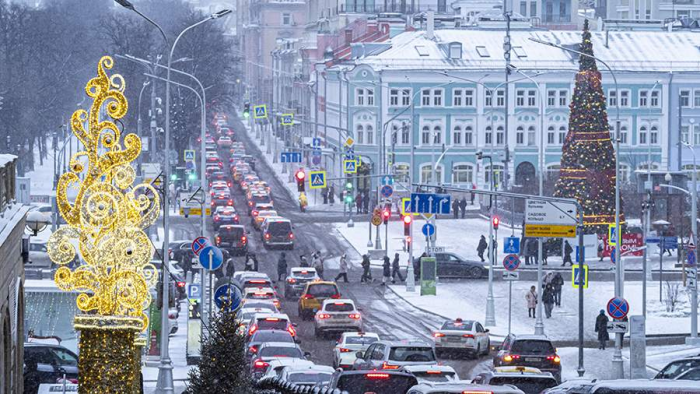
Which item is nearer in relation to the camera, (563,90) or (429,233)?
(429,233)

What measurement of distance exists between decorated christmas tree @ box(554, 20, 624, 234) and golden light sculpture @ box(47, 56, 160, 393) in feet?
151

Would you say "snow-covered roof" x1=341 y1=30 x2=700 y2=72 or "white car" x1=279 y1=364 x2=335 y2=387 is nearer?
"white car" x1=279 y1=364 x2=335 y2=387

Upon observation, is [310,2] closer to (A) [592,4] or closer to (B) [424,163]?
(A) [592,4]

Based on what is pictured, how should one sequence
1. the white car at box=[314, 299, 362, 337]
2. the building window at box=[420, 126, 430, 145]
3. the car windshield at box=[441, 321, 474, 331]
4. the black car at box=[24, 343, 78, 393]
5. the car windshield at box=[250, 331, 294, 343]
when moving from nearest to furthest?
the black car at box=[24, 343, 78, 393], the car windshield at box=[250, 331, 294, 343], the car windshield at box=[441, 321, 474, 331], the white car at box=[314, 299, 362, 337], the building window at box=[420, 126, 430, 145]

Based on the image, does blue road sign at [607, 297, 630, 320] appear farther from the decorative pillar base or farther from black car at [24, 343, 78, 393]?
the decorative pillar base

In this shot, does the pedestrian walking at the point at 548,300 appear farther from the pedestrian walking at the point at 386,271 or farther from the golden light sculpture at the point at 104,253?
the golden light sculpture at the point at 104,253

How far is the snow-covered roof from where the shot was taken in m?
96.9

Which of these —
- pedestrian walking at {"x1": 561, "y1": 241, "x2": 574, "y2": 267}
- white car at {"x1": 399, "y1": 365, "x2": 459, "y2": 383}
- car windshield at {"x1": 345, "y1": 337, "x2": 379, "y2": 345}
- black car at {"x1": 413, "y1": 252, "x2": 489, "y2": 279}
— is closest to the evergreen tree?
white car at {"x1": 399, "y1": 365, "x2": 459, "y2": 383}

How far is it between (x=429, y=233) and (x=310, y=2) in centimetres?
12272

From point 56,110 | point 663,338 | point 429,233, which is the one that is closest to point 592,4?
point 56,110

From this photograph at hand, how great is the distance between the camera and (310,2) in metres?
181

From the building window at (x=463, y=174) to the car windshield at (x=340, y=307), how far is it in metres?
49.4

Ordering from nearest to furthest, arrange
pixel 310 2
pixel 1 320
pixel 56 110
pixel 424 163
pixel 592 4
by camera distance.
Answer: pixel 1 320, pixel 424 163, pixel 56 110, pixel 592 4, pixel 310 2

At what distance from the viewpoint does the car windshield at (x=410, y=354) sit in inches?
1335
